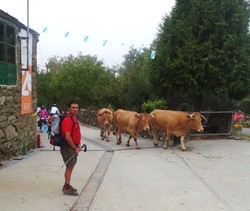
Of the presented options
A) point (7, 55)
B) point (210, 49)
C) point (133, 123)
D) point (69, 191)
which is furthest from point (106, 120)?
point (69, 191)

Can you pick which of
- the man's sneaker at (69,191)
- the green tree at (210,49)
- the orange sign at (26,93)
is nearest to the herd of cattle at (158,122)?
the green tree at (210,49)

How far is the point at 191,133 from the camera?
16.3m

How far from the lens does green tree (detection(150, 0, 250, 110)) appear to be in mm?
15336

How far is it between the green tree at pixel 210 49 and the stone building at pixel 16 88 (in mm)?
6201

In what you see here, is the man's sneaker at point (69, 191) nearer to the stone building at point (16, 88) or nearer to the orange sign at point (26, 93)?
the stone building at point (16, 88)

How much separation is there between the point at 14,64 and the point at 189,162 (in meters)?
5.96

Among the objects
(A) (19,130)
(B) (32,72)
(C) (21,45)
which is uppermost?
(C) (21,45)

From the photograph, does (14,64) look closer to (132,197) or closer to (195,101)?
(132,197)

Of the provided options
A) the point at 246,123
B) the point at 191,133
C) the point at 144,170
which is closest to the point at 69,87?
the point at 246,123

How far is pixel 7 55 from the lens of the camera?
10188 millimetres

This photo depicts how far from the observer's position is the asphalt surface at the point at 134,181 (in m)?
6.42

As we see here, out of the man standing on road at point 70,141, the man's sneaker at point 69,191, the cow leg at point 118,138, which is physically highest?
the man standing on road at point 70,141

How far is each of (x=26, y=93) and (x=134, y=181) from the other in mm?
5554

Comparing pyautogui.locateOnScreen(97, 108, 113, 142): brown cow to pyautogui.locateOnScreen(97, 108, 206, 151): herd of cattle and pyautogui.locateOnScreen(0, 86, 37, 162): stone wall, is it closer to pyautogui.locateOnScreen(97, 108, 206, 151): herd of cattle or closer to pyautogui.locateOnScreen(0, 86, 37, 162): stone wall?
pyautogui.locateOnScreen(97, 108, 206, 151): herd of cattle
